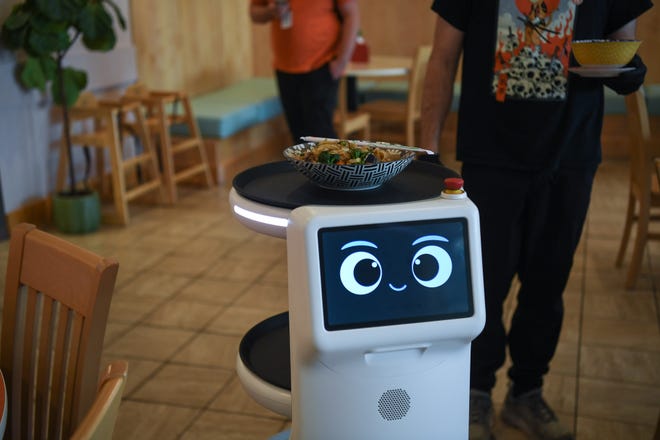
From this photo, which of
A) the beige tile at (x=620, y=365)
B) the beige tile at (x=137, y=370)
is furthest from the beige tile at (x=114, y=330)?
the beige tile at (x=620, y=365)

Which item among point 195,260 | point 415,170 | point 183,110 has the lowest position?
point 195,260

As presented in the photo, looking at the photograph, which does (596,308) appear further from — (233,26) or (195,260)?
(233,26)

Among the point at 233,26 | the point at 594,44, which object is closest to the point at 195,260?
the point at 594,44

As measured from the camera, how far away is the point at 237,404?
2545 millimetres

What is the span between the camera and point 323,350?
122 centimetres

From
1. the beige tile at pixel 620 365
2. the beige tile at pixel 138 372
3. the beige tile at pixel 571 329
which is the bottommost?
the beige tile at pixel 571 329

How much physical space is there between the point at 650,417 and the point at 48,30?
3.22m

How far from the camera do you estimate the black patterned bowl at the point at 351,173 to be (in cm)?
148

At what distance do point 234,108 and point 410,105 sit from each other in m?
1.27

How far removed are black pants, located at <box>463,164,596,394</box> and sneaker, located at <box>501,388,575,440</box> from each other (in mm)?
109

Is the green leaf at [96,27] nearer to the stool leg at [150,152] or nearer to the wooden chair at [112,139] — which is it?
the wooden chair at [112,139]

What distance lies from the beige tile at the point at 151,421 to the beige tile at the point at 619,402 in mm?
1272

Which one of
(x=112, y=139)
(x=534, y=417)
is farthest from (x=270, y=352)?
(x=112, y=139)

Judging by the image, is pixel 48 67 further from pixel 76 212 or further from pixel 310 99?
pixel 310 99
